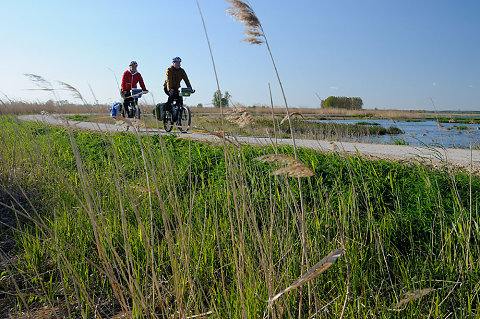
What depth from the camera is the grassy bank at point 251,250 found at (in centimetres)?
166

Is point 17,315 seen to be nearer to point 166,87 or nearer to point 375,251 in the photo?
point 375,251

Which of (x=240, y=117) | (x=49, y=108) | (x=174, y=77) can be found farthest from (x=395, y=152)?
(x=174, y=77)

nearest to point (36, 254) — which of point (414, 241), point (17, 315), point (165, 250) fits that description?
point (17, 315)

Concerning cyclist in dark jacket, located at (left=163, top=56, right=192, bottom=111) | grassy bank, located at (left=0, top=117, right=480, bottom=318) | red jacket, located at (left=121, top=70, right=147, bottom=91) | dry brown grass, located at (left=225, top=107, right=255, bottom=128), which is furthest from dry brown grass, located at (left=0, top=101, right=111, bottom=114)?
red jacket, located at (left=121, top=70, right=147, bottom=91)

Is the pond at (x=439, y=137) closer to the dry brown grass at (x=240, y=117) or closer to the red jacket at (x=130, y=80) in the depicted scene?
the dry brown grass at (x=240, y=117)

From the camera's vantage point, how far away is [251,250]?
2412 mm

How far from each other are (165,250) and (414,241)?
1.54 meters

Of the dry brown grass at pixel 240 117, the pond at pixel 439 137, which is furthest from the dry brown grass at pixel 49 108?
the pond at pixel 439 137

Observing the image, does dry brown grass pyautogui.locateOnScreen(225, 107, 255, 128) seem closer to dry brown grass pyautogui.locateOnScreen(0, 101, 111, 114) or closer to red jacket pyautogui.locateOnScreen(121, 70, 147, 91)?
dry brown grass pyautogui.locateOnScreen(0, 101, 111, 114)

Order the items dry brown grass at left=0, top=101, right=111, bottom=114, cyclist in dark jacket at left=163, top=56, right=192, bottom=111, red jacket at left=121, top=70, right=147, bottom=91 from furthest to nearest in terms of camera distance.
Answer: red jacket at left=121, top=70, right=147, bottom=91 < cyclist in dark jacket at left=163, top=56, right=192, bottom=111 < dry brown grass at left=0, top=101, right=111, bottom=114

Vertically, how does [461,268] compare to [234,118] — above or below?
below

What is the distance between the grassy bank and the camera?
166cm

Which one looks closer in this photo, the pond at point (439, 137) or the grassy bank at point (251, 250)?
the grassy bank at point (251, 250)

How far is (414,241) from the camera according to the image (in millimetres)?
2549
